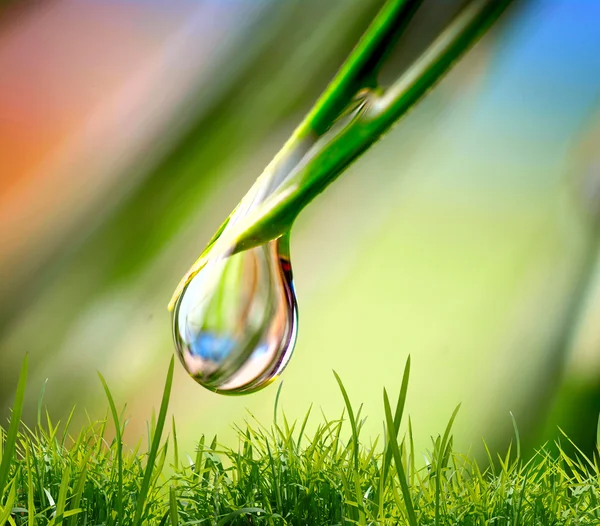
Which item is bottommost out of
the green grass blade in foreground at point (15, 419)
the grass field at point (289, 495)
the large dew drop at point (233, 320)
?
the grass field at point (289, 495)

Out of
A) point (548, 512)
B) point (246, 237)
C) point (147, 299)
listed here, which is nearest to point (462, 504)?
point (548, 512)

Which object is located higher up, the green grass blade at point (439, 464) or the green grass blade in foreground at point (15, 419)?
the green grass blade in foreground at point (15, 419)

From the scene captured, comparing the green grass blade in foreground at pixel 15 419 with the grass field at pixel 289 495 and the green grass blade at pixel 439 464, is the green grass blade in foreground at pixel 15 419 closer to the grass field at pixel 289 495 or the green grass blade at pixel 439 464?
the grass field at pixel 289 495

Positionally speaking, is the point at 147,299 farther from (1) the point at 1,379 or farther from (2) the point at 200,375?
(2) the point at 200,375

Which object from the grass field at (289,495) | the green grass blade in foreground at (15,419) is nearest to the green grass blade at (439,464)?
the grass field at (289,495)

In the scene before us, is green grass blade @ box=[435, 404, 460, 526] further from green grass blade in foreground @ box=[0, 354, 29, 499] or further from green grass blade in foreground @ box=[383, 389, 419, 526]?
green grass blade in foreground @ box=[0, 354, 29, 499]

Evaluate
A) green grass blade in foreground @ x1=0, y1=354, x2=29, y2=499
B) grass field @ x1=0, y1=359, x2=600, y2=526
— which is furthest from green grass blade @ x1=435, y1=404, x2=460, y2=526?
green grass blade in foreground @ x1=0, y1=354, x2=29, y2=499

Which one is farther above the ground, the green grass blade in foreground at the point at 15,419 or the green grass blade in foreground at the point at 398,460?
the green grass blade in foreground at the point at 15,419

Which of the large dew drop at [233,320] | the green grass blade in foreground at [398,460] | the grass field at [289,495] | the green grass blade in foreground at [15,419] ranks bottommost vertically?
the grass field at [289,495]
